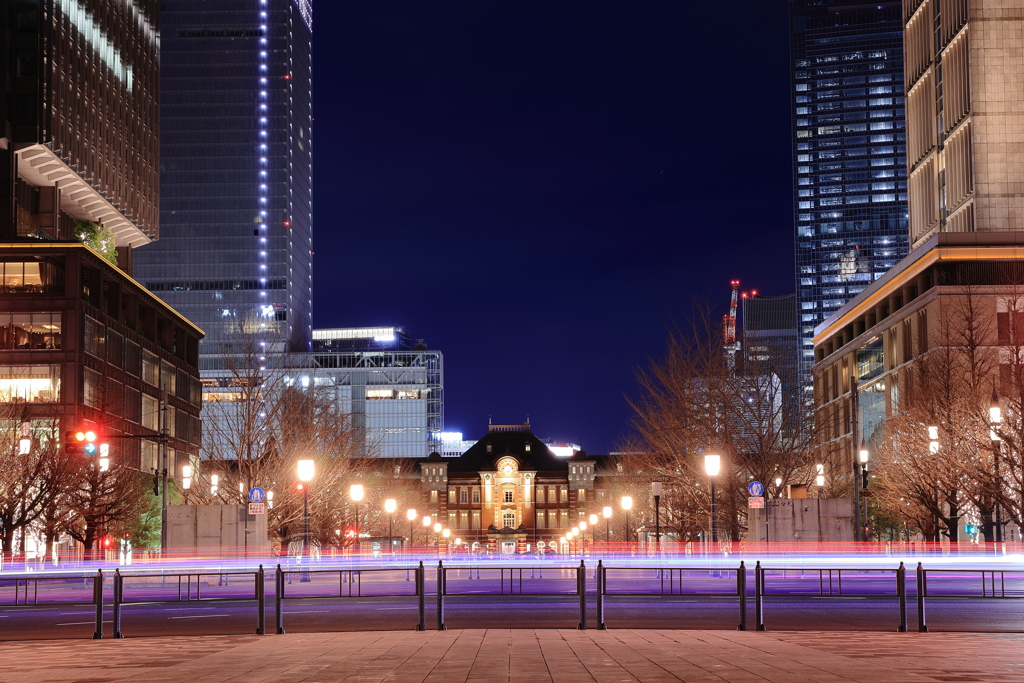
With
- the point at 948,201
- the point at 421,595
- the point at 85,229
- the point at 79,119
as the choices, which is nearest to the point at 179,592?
the point at 421,595

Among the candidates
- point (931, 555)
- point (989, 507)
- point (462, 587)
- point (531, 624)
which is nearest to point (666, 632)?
point (531, 624)

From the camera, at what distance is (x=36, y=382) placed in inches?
3346

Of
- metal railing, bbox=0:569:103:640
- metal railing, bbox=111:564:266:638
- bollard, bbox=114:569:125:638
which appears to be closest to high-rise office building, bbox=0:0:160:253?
metal railing, bbox=111:564:266:638

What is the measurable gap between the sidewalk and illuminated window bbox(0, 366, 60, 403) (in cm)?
6874

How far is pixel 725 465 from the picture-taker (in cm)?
5053

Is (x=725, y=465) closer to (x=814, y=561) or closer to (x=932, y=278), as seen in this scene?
(x=814, y=561)

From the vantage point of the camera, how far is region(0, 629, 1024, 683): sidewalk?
549 inches

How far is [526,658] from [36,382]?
3052 inches

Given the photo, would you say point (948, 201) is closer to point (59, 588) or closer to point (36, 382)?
point (36, 382)

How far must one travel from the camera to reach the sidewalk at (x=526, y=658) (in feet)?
45.7

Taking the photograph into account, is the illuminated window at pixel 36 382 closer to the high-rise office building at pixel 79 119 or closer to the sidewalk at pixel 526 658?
the high-rise office building at pixel 79 119

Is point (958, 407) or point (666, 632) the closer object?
point (666, 632)

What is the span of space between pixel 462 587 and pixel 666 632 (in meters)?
20.3

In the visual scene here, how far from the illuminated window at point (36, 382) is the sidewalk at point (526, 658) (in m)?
68.7
